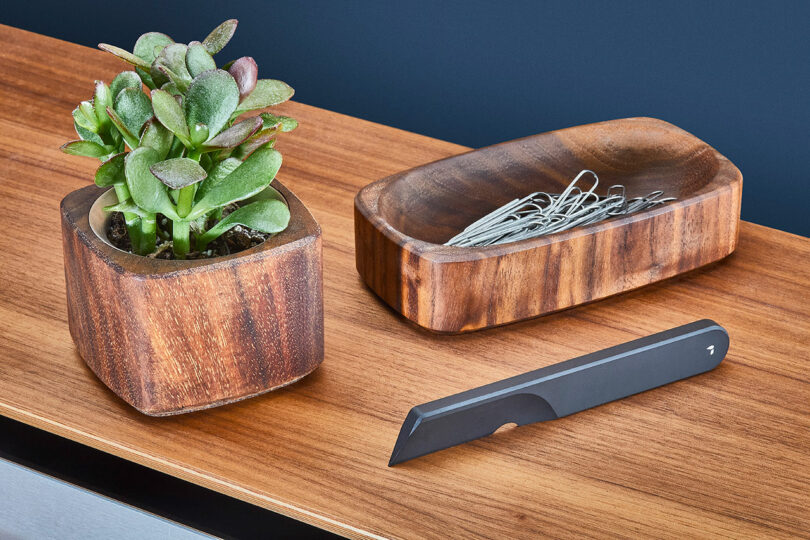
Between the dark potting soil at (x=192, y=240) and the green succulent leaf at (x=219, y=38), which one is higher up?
the green succulent leaf at (x=219, y=38)

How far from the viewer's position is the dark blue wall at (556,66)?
4.66 ft

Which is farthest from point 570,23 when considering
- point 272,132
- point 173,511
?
point 173,511

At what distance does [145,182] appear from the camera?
62 centimetres

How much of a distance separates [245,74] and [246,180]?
66 mm

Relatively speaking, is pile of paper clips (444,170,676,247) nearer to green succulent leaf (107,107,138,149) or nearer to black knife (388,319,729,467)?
black knife (388,319,729,467)

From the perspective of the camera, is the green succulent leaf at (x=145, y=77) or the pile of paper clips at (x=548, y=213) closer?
the green succulent leaf at (x=145, y=77)

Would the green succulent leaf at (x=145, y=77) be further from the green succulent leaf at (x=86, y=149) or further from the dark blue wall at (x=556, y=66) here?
the dark blue wall at (x=556, y=66)

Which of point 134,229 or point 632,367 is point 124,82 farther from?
point 632,367

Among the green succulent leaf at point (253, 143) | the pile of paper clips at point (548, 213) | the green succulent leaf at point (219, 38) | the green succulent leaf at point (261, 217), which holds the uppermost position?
the green succulent leaf at point (219, 38)

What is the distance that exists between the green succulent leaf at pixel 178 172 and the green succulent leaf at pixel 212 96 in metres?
0.03

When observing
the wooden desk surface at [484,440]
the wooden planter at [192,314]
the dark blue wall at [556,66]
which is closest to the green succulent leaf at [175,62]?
the wooden planter at [192,314]

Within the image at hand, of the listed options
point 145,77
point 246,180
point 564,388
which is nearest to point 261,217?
point 246,180

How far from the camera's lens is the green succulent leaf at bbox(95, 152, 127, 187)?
63 centimetres

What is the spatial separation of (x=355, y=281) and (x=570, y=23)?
824mm
